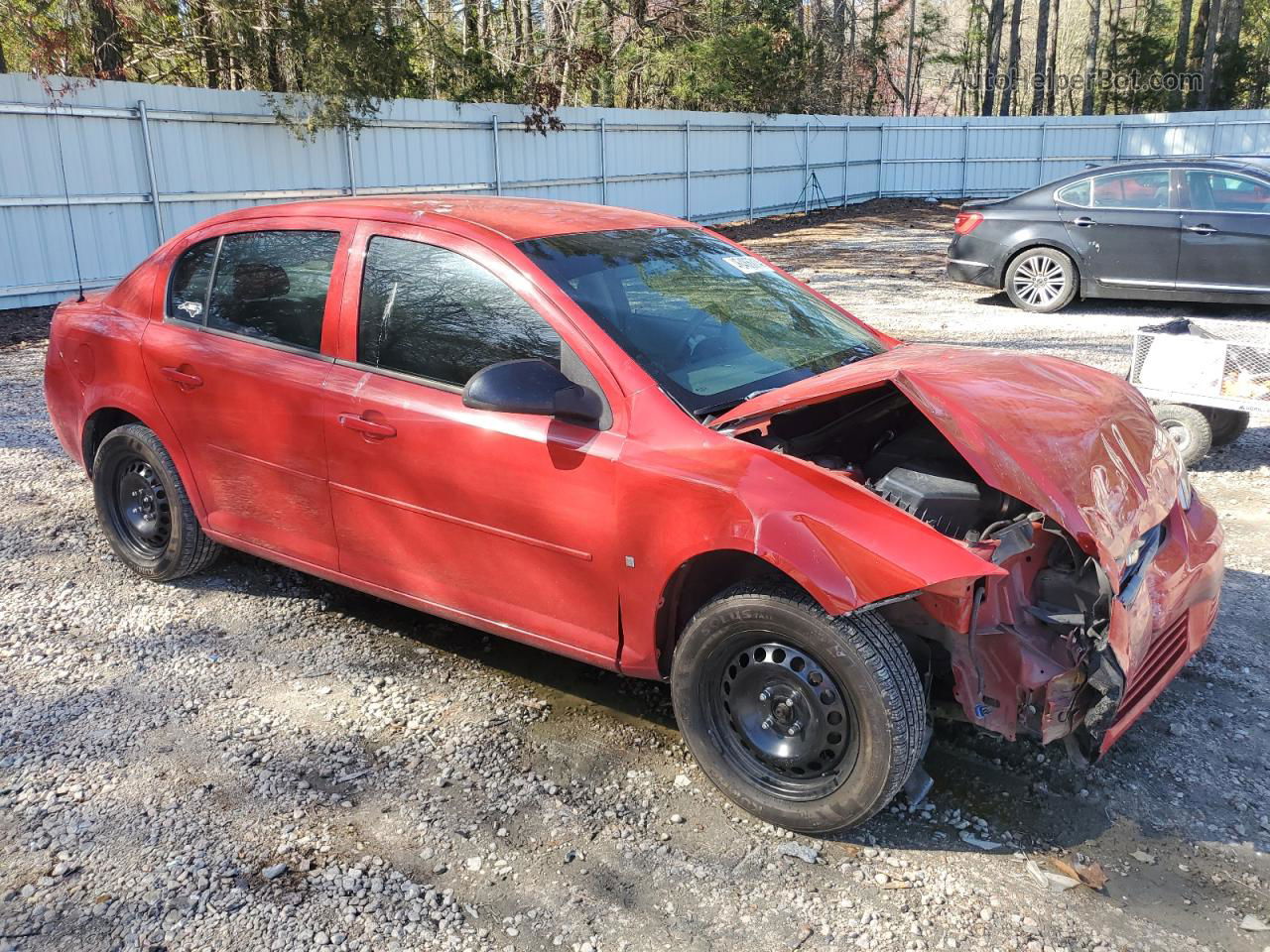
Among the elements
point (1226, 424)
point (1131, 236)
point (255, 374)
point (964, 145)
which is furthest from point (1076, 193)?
point (964, 145)

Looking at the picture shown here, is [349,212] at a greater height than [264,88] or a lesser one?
lesser

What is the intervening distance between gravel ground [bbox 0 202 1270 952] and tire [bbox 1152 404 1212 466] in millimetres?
1751

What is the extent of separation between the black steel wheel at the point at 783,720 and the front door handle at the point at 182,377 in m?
2.50

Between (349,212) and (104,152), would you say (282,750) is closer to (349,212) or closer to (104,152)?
(349,212)

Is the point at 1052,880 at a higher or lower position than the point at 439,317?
lower

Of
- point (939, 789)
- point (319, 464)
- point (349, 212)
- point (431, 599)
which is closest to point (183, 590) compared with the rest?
point (319, 464)

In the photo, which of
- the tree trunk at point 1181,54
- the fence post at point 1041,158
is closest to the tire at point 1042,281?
the fence post at point 1041,158

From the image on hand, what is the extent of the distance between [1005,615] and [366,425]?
220cm

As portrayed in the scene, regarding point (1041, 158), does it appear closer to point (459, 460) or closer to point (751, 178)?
point (751, 178)

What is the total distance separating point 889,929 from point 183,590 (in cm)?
348

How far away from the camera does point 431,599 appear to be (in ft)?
12.5

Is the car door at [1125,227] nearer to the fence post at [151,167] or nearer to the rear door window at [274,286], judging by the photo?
the rear door window at [274,286]

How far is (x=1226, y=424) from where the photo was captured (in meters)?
6.65

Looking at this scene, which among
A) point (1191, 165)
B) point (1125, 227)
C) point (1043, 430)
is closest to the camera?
point (1043, 430)
